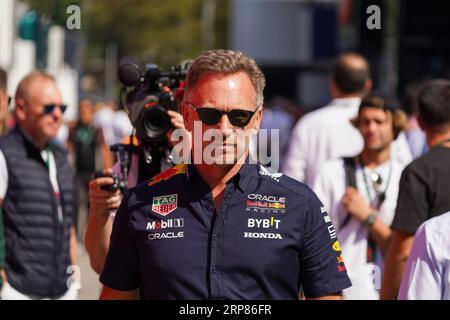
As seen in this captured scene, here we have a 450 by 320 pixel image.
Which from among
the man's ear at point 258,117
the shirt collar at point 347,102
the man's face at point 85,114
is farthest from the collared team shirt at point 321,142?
the man's face at point 85,114

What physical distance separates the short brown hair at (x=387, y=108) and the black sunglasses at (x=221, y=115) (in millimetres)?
3116

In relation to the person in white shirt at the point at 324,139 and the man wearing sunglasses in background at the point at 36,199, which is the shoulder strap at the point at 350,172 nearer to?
the person in white shirt at the point at 324,139

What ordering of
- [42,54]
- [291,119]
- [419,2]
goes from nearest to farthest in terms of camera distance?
[42,54], [419,2], [291,119]

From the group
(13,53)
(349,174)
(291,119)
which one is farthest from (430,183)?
(13,53)

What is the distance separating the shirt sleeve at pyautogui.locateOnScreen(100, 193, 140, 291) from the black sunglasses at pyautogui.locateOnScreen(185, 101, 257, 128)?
0.40m

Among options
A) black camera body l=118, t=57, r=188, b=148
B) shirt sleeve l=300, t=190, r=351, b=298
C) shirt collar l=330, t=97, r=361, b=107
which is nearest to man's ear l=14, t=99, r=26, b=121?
black camera body l=118, t=57, r=188, b=148

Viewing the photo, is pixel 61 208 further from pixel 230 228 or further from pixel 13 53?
pixel 13 53

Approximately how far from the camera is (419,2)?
61.4ft

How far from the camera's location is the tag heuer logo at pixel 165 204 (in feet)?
12.2

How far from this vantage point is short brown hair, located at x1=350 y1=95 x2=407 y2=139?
6750 mm

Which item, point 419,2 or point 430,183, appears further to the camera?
point 419,2

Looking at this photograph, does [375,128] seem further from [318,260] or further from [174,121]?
[318,260]

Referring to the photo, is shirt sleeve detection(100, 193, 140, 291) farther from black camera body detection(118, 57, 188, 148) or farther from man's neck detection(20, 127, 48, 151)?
man's neck detection(20, 127, 48, 151)
